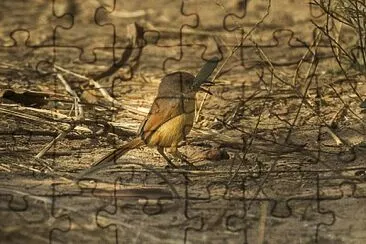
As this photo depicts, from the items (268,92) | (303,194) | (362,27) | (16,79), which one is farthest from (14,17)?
(303,194)

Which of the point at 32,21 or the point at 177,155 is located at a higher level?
the point at 32,21

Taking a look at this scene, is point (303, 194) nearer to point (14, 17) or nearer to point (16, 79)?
point (16, 79)

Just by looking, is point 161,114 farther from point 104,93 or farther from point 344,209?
point 104,93

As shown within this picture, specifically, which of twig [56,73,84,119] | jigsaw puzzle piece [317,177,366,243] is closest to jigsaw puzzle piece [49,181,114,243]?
jigsaw puzzle piece [317,177,366,243]

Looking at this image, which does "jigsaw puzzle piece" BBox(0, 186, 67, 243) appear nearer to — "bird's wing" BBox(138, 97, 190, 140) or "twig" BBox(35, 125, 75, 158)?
"twig" BBox(35, 125, 75, 158)

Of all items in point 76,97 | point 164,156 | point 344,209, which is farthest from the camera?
point 76,97

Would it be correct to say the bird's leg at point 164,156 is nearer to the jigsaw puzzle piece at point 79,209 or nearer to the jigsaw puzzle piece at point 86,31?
the jigsaw puzzle piece at point 79,209

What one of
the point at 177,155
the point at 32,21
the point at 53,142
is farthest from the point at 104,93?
the point at 32,21
